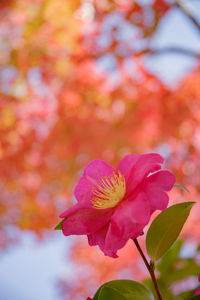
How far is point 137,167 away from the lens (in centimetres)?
35

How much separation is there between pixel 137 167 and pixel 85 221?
2.9 inches

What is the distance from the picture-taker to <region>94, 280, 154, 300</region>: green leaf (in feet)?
1.09

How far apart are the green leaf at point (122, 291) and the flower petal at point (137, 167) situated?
0.30 ft

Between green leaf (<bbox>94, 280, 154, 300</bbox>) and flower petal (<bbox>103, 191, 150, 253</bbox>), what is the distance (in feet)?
0.15

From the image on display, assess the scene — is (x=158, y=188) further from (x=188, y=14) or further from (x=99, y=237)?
(x=188, y=14)

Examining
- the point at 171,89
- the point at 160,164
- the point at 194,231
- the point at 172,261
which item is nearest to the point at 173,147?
the point at 171,89

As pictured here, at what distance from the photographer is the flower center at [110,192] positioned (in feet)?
1.14

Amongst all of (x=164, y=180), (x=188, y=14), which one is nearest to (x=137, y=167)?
(x=164, y=180)

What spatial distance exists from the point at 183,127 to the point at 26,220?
1678 millimetres

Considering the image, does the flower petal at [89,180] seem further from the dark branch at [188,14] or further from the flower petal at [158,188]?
the dark branch at [188,14]

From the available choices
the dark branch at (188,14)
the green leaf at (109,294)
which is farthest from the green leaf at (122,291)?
the dark branch at (188,14)

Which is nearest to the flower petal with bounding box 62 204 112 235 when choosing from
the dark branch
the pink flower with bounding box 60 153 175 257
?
the pink flower with bounding box 60 153 175 257

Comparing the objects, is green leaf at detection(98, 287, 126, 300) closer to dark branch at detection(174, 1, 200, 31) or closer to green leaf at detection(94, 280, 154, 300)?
green leaf at detection(94, 280, 154, 300)

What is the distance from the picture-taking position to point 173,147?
301 centimetres
